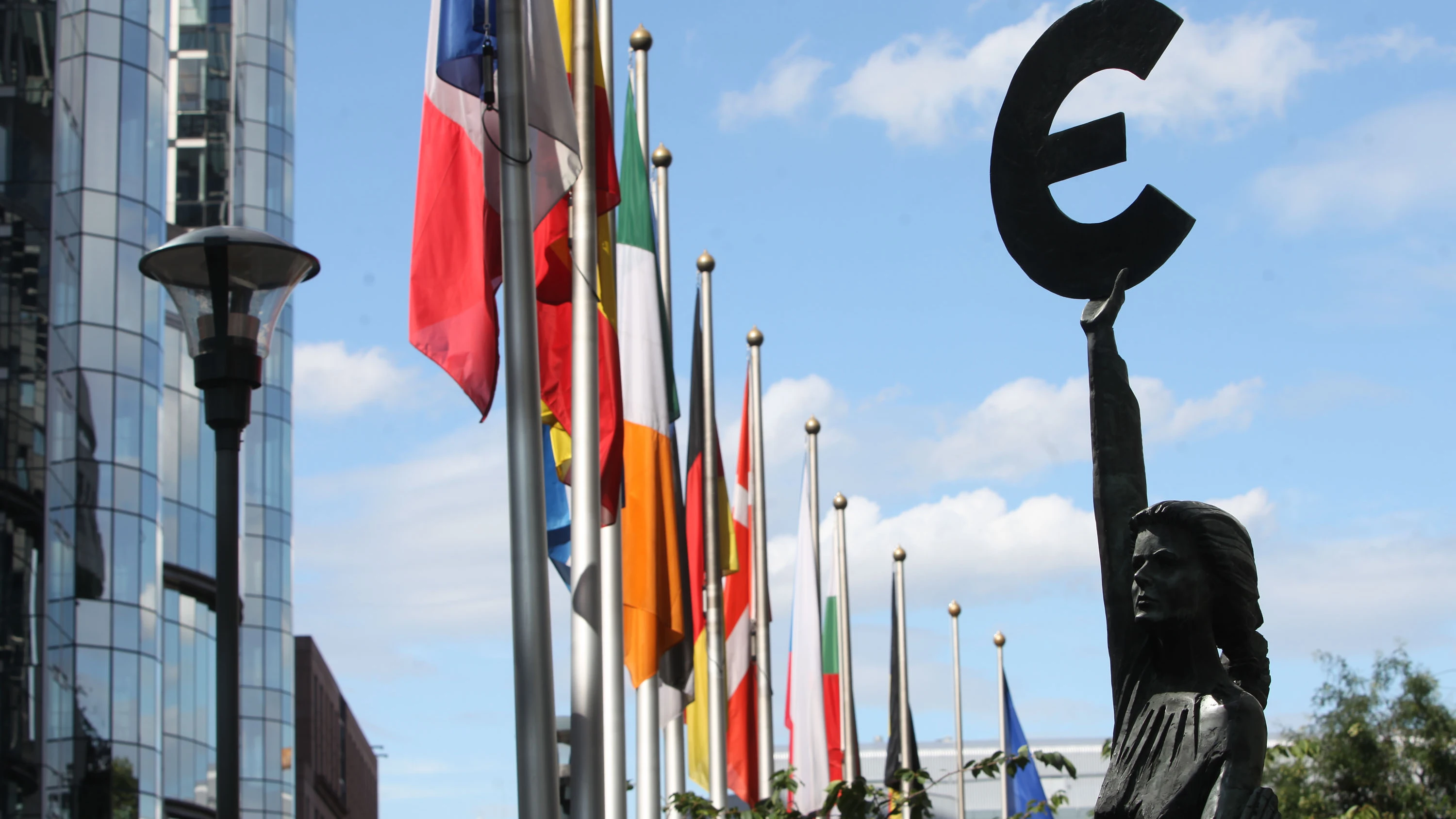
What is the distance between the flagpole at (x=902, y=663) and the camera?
25.6 m

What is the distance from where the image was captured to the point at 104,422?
3666cm

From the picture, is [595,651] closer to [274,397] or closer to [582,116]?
[582,116]

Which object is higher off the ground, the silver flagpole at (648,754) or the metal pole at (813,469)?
the metal pole at (813,469)

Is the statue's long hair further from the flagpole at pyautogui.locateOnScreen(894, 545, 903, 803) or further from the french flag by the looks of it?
the flagpole at pyautogui.locateOnScreen(894, 545, 903, 803)

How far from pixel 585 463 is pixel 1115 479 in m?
6.58

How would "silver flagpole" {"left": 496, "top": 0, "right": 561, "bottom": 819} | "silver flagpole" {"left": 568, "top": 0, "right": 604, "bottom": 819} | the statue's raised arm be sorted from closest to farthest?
the statue's raised arm, "silver flagpole" {"left": 496, "top": 0, "right": 561, "bottom": 819}, "silver flagpole" {"left": 568, "top": 0, "right": 604, "bottom": 819}

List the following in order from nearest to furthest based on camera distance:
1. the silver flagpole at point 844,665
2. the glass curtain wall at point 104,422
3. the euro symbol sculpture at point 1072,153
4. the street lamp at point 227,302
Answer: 1. the euro symbol sculpture at point 1072,153
2. the street lamp at point 227,302
3. the silver flagpole at point 844,665
4. the glass curtain wall at point 104,422

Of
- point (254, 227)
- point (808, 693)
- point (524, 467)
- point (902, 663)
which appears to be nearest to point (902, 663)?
point (902, 663)

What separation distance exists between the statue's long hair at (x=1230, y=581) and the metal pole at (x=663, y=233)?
9948 mm

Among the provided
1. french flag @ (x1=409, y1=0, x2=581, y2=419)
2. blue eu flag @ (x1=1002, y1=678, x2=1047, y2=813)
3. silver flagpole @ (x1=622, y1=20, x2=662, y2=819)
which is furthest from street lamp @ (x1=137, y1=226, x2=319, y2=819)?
blue eu flag @ (x1=1002, y1=678, x2=1047, y2=813)

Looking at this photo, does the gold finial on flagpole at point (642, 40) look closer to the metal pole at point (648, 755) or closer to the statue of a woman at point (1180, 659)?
the metal pole at point (648, 755)

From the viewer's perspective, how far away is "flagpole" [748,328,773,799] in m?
20.0

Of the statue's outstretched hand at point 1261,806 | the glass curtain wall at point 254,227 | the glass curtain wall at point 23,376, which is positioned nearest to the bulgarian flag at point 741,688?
the statue's outstretched hand at point 1261,806

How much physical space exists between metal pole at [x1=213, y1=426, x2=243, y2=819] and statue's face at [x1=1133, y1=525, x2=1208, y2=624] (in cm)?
498
